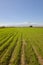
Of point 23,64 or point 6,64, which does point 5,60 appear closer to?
point 6,64

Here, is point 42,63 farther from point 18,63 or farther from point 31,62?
point 18,63

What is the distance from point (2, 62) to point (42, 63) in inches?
123

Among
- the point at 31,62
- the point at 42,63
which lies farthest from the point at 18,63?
the point at 42,63

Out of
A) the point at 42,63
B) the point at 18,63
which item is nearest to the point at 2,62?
the point at 18,63

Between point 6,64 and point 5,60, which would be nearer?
point 6,64

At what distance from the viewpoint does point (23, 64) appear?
10.2 meters

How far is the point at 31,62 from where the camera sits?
10742mm

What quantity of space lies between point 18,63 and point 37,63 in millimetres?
1465

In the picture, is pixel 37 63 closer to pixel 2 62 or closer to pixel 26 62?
pixel 26 62

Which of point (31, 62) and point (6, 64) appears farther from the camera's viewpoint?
point (31, 62)

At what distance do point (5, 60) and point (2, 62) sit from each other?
49cm

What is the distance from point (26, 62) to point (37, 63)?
0.88 metres

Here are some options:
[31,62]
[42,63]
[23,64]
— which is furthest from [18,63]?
[42,63]

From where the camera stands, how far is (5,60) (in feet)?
36.2
